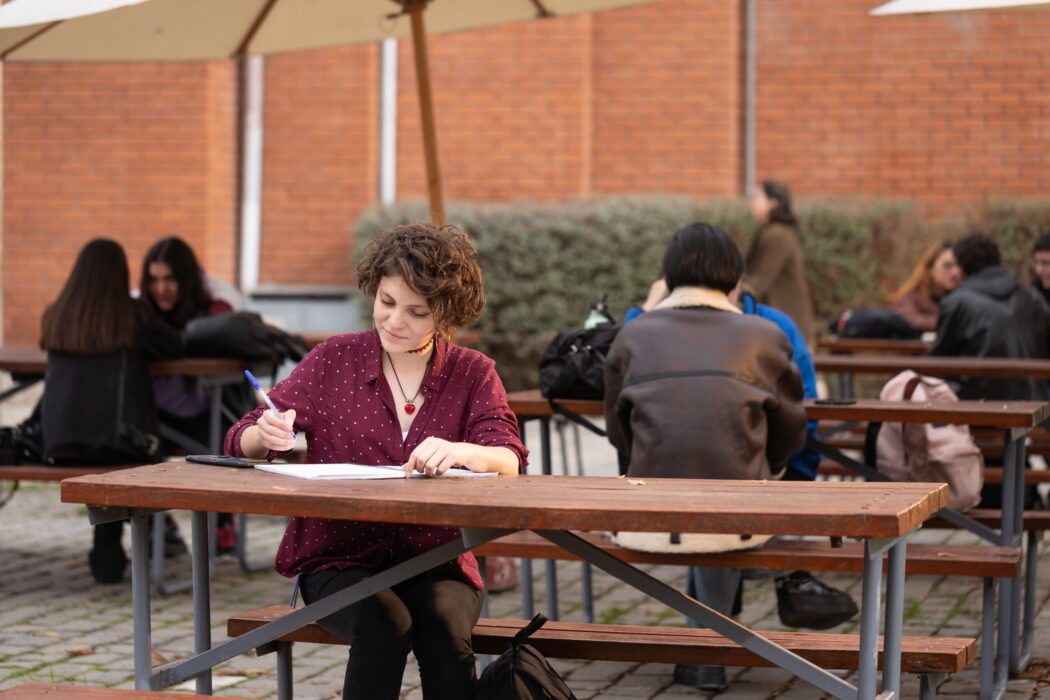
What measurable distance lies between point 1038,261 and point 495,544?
4.59 metres

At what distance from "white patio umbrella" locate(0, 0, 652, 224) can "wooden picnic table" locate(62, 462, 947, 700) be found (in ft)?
9.64

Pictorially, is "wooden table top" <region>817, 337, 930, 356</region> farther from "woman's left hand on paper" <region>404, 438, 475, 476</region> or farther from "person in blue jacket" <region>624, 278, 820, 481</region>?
"woman's left hand on paper" <region>404, 438, 475, 476</region>

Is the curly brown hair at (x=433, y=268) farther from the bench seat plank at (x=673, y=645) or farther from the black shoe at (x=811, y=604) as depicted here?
the black shoe at (x=811, y=604)

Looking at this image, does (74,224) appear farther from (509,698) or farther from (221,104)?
(509,698)

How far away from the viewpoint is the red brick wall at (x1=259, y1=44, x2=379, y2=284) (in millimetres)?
13344

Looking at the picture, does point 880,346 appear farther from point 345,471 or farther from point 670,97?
point 345,471

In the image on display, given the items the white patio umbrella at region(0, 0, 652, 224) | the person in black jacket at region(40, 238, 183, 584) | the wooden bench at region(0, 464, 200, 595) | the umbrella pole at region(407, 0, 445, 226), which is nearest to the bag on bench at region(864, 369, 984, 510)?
the white patio umbrella at region(0, 0, 652, 224)

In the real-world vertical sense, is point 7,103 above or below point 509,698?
above

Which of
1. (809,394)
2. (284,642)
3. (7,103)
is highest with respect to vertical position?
(7,103)

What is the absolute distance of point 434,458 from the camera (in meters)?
3.44

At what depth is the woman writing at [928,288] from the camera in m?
9.41

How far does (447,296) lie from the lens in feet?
12.1

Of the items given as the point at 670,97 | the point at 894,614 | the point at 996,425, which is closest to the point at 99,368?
the point at 996,425

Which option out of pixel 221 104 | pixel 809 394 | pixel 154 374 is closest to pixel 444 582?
pixel 809 394
